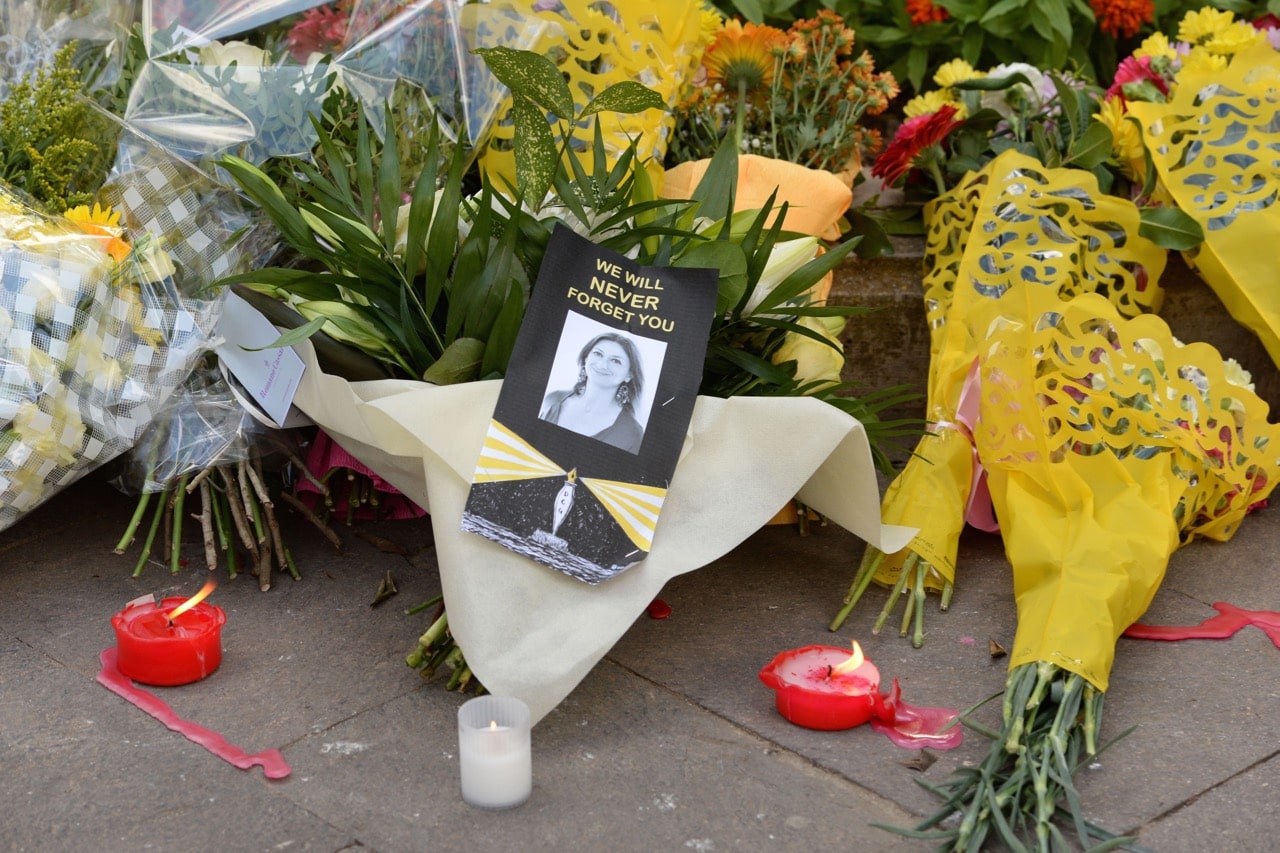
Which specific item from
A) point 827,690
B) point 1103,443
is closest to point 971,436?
point 1103,443

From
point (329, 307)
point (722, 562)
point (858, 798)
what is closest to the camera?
point (858, 798)

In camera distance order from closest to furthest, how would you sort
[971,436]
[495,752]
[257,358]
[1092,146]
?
[495,752], [257,358], [971,436], [1092,146]

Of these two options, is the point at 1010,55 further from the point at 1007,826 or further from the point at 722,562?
the point at 1007,826

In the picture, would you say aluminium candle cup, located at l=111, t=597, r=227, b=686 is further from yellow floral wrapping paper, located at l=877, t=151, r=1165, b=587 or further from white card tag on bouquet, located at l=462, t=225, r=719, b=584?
yellow floral wrapping paper, located at l=877, t=151, r=1165, b=587

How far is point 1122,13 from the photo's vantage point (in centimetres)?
351

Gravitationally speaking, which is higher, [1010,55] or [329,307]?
[1010,55]

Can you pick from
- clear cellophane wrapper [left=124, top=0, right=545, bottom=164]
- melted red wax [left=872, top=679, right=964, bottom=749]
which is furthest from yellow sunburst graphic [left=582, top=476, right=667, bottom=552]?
clear cellophane wrapper [left=124, top=0, right=545, bottom=164]

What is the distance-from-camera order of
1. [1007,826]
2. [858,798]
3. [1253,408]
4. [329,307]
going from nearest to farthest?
[1007,826] → [858,798] → [329,307] → [1253,408]

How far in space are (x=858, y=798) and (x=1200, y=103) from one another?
5.85ft

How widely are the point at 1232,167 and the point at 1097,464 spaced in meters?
0.84

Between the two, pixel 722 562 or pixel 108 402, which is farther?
pixel 722 562

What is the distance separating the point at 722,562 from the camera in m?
2.46

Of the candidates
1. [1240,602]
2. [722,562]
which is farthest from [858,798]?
[1240,602]

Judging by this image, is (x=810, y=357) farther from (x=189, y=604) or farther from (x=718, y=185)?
(x=189, y=604)
